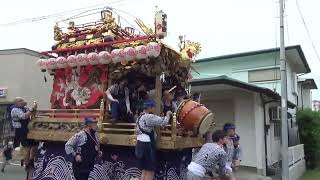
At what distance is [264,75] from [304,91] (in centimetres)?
1158

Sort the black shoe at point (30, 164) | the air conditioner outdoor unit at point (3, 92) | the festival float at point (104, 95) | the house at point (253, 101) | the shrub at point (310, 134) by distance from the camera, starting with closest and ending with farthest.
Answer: the festival float at point (104, 95) → the black shoe at point (30, 164) → the house at point (253, 101) → the shrub at point (310, 134) → the air conditioner outdoor unit at point (3, 92)

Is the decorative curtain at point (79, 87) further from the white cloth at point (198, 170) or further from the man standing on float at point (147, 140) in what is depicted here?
the white cloth at point (198, 170)

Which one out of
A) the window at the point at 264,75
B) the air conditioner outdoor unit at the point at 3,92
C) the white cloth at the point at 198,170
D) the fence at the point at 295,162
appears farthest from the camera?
the air conditioner outdoor unit at the point at 3,92

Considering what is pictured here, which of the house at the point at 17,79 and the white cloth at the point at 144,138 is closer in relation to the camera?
the white cloth at the point at 144,138

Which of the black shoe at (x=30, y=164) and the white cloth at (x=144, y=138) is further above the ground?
the white cloth at (x=144, y=138)

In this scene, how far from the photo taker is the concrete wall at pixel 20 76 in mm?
28531

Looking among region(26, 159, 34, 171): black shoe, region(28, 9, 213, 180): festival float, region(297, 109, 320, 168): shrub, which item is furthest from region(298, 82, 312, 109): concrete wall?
region(26, 159, 34, 171): black shoe

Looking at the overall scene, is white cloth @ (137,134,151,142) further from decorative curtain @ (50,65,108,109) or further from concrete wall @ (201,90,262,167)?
concrete wall @ (201,90,262,167)

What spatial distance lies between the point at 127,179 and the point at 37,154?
2.92 m

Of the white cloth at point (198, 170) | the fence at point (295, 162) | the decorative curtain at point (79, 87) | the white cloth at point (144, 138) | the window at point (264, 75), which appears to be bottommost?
the fence at point (295, 162)

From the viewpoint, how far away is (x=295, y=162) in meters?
15.8

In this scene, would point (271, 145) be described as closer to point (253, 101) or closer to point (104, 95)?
point (253, 101)

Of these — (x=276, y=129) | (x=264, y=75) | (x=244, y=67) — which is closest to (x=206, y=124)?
(x=276, y=129)

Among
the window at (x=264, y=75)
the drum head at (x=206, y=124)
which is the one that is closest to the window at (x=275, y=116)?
the window at (x=264, y=75)
